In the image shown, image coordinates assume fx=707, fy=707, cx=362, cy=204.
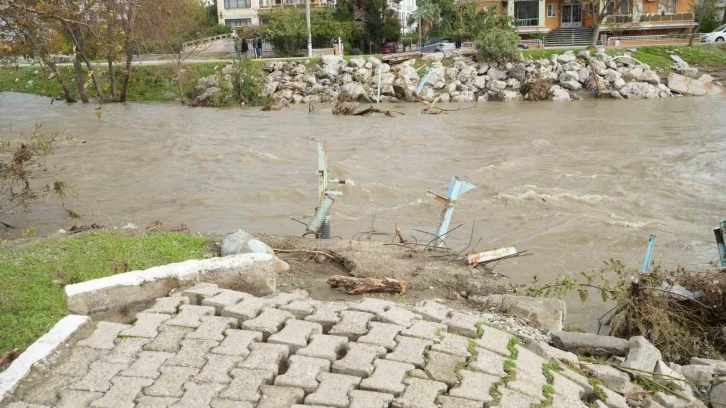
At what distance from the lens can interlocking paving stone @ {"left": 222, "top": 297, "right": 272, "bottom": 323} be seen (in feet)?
15.8

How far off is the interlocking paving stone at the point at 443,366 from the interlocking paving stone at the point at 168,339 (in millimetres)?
1570

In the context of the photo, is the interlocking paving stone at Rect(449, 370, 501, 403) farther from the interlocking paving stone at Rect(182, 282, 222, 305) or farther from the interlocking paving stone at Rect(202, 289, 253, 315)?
the interlocking paving stone at Rect(182, 282, 222, 305)

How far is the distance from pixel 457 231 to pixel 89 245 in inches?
222

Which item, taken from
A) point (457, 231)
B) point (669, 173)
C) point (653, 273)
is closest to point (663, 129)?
point (669, 173)

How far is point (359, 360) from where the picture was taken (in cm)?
420

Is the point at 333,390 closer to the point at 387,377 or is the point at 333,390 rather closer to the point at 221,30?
the point at 387,377

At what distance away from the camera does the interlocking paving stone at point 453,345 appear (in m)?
4.39

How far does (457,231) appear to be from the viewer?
11.1 meters

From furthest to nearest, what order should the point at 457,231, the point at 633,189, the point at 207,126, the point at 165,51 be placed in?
the point at 165,51 < the point at 207,126 < the point at 633,189 < the point at 457,231

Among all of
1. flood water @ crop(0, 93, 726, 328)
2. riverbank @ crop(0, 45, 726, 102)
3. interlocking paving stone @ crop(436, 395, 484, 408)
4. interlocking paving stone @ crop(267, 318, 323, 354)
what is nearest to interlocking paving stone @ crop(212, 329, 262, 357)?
interlocking paving stone @ crop(267, 318, 323, 354)

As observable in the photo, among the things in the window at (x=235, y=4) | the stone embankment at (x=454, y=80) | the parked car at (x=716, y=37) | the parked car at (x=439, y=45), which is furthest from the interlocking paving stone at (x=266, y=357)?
the window at (x=235, y=4)

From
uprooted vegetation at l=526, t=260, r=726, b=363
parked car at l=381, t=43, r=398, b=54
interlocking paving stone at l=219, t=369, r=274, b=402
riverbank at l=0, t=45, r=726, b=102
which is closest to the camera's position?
interlocking paving stone at l=219, t=369, r=274, b=402

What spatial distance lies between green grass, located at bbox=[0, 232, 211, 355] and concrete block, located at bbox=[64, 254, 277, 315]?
283 millimetres

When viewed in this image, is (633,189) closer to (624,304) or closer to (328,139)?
(624,304)
